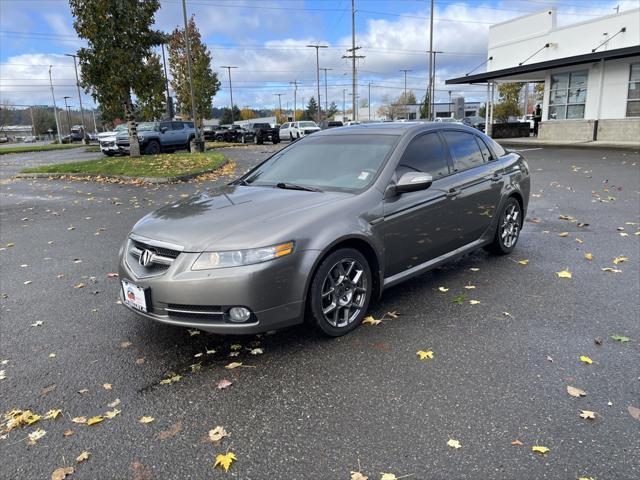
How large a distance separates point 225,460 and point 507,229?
4.58 meters

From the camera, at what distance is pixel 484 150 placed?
5680 mm

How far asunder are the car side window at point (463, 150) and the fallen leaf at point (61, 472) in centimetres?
410

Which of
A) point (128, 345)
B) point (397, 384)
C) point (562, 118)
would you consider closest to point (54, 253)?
point (128, 345)

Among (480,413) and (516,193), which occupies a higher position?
(516,193)

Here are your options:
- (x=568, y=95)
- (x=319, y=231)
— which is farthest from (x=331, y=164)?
(x=568, y=95)

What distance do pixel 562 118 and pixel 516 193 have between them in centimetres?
2316

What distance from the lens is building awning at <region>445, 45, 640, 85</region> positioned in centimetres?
2083

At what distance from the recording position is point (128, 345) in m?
3.89

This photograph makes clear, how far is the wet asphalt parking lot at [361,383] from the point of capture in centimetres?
255

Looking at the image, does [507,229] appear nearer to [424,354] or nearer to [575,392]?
[424,354]

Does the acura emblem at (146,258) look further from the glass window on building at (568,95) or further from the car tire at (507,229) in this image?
the glass window on building at (568,95)

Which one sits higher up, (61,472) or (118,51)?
(118,51)

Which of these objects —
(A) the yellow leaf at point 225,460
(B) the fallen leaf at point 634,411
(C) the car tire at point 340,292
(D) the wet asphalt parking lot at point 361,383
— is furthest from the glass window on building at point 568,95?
(A) the yellow leaf at point 225,460

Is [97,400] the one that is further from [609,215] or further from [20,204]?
[20,204]
